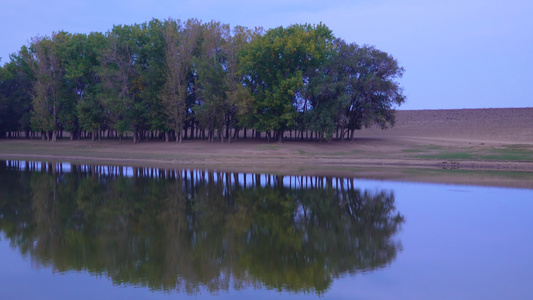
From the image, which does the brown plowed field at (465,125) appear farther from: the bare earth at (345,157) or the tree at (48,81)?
the tree at (48,81)

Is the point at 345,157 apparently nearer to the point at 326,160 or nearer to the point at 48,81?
the point at 326,160

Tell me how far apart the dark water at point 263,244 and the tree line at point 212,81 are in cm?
2786

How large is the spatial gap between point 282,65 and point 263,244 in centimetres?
4052

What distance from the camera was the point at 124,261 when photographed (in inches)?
480

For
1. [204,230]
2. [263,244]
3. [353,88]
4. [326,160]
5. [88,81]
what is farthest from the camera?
[88,81]

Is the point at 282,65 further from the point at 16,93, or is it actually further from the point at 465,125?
the point at 465,125

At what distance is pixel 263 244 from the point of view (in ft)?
45.6

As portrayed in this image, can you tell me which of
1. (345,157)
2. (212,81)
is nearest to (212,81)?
(212,81)

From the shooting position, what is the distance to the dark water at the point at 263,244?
1058 cm

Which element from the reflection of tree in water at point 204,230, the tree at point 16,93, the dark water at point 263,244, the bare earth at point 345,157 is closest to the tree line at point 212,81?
the bare earth at point 345,157

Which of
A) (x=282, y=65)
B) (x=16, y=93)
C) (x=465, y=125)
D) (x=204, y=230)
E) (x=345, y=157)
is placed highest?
(x=282, y=65)

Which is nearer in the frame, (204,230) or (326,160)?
(204,230)

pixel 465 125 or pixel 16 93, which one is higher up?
pixel 16 93

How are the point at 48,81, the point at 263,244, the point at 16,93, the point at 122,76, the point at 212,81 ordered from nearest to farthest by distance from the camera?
the point at 263,244, the point at 212,81, the point at 122,76, the point at 48,81, the point at 16,93
